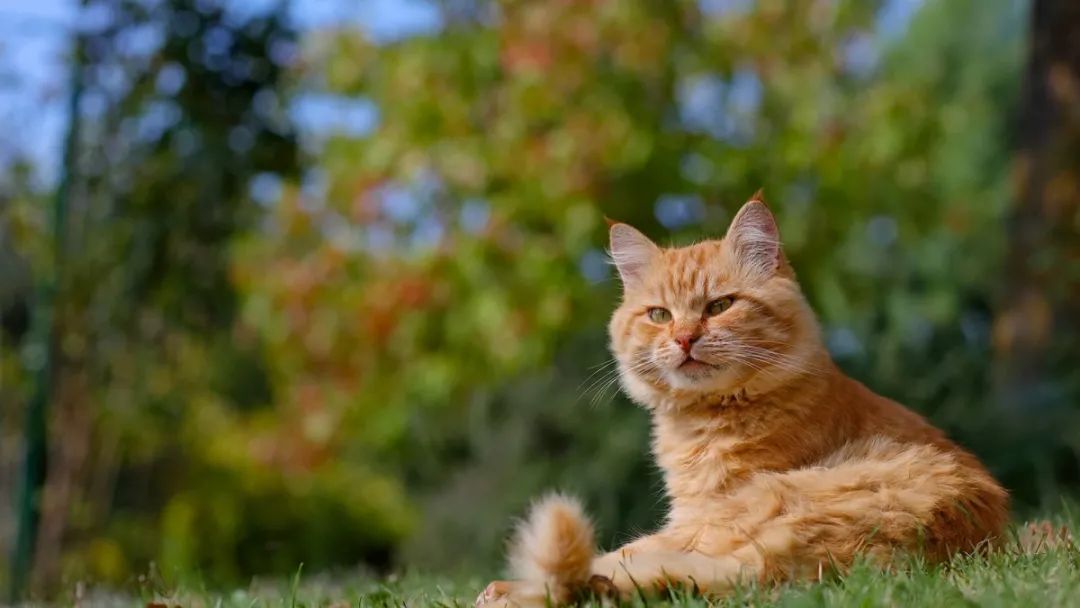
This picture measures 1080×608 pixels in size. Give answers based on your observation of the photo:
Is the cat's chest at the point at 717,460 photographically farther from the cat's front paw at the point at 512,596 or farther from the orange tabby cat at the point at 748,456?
the cat's front paw at the point at 512,596

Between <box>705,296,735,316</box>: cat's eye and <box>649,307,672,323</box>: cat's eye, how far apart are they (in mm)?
128

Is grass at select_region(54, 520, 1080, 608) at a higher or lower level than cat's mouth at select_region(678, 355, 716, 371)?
lower

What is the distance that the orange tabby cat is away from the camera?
111 inches

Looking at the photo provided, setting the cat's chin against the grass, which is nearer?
the grass

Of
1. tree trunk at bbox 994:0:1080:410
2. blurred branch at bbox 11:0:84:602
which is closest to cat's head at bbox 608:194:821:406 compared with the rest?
tree trunk at bbox 994:0:1080:410

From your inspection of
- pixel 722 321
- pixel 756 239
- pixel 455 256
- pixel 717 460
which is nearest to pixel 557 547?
pixel 717 460

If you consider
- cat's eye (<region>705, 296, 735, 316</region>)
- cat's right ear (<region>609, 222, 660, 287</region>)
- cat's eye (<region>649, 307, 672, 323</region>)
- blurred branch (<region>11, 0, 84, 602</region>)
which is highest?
cat's right ear (<region>609, 222, 660, 287</region>)

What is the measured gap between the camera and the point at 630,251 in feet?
12.4

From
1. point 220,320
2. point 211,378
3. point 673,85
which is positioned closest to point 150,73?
point 220,320

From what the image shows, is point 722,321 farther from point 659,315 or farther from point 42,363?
point 42,363

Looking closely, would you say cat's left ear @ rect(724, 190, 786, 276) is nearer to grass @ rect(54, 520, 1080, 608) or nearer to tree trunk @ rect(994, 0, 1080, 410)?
grass @ rect(54, 520, 1080, 608)

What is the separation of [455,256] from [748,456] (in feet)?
21.5

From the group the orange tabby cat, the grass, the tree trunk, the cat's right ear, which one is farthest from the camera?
the tree trunk

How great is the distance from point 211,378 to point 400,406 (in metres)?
2.18
